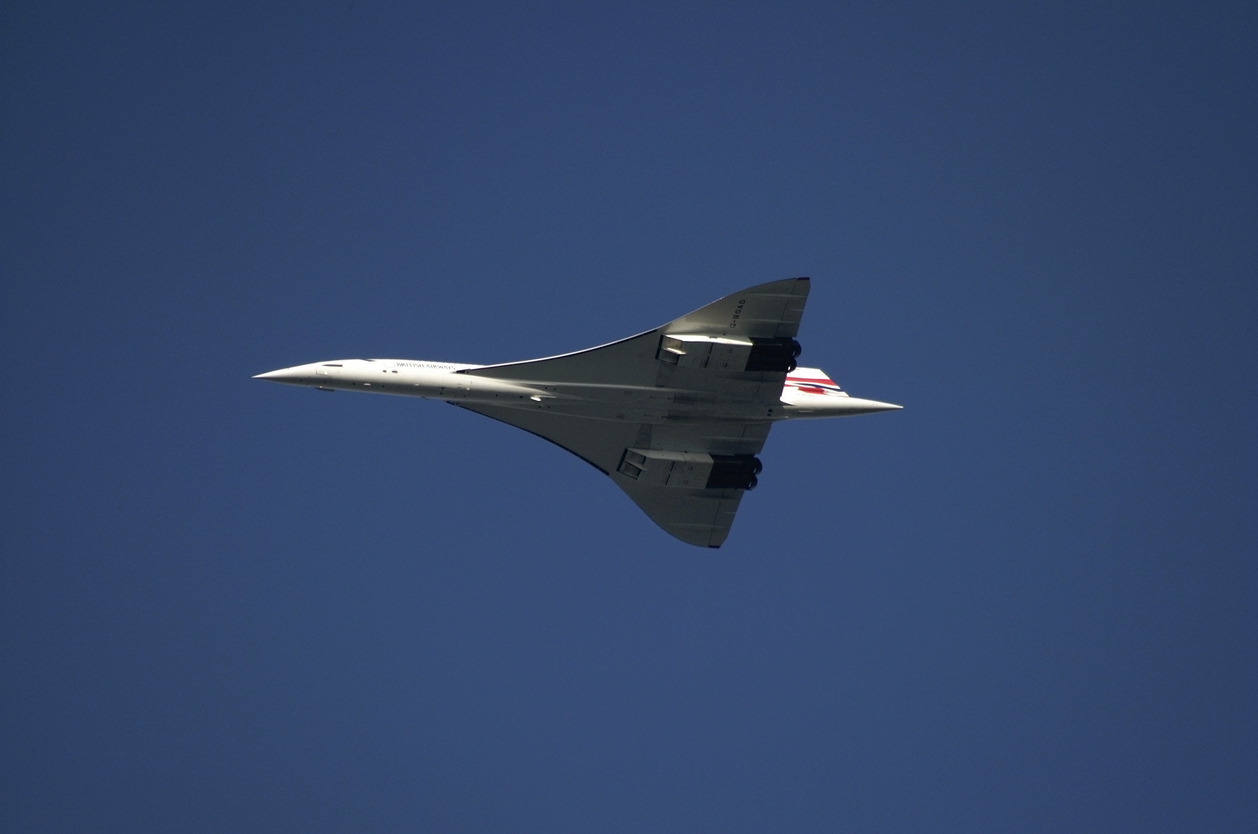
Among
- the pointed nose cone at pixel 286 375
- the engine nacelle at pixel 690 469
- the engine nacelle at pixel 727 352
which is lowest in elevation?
the pointed nose cone at pixel 286 375

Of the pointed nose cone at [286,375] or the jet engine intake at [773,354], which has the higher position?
the jet engine intake at [773,354]

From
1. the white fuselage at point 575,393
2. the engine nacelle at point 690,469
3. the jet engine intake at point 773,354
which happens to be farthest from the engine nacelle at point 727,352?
the engine nacelle at point 690,469

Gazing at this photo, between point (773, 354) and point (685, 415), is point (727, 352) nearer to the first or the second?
point (773, 354)

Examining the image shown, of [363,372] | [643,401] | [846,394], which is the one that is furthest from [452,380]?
[846,394]

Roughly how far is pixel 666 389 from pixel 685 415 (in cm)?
142

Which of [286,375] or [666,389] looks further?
[666,389]

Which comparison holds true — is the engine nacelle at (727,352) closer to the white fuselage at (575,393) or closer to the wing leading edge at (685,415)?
the wing leading edge at (685,415)

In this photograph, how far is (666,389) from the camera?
35.1 meters

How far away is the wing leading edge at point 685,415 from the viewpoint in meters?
33.8

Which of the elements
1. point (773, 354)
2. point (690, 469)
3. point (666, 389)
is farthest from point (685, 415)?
point (773, 354)

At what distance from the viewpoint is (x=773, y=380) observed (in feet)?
115

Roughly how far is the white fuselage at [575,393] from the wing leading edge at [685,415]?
0.14m

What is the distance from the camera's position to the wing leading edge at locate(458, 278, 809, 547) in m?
33.8

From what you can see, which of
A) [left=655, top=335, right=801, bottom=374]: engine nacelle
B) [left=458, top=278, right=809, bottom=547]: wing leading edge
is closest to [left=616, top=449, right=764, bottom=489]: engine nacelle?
[left=458, top=278, right=809, bottom=547]: wing leading edge
